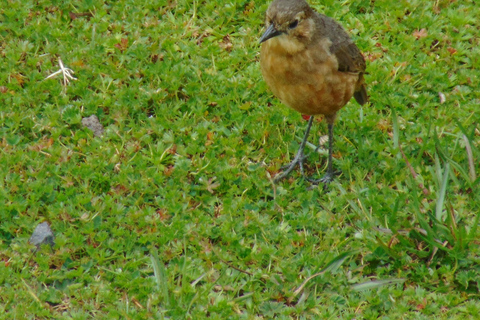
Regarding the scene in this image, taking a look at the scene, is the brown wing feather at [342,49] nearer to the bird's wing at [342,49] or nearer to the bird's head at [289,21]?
the bird's wing at [342,49]

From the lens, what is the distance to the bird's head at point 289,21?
5.02 m

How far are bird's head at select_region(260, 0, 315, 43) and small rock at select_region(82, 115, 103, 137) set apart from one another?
1.96 meters

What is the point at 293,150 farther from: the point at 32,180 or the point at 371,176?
the point at 32,180

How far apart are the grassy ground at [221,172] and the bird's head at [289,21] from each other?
3.69 feet

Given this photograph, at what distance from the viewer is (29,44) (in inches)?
266

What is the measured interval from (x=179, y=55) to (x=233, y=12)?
33.6 inches

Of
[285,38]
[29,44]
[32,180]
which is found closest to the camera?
[285,38]

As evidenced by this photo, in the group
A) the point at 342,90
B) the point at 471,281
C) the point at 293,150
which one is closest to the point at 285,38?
the point at 342,90

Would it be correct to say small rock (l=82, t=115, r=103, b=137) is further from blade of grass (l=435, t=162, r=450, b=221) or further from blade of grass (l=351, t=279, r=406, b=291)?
blade of grass (l=435, t=162, r=450, b=221)

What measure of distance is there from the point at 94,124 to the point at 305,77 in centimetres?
209

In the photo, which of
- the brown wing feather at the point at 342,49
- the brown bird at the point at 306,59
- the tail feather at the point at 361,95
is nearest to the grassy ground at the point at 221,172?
the tail feather at the point at 361,95

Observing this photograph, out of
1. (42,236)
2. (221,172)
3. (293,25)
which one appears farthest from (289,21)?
(42,236)

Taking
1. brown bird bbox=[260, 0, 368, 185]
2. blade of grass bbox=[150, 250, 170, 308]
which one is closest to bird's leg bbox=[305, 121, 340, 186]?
brown bird bbox=[260, 0, 368, 185]

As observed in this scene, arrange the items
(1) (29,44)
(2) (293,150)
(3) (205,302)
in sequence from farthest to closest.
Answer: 1. (1) (29,44)
2. (2) (293,150)
3. (3) (205,302)
